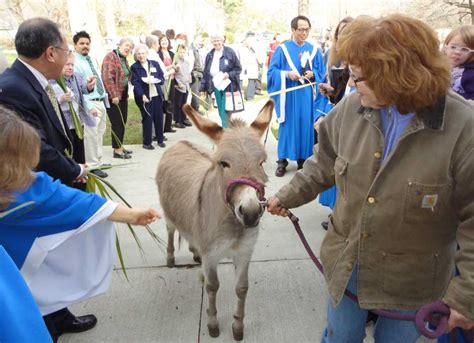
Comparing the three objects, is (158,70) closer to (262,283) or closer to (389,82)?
(262,283)

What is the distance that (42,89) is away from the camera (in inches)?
108

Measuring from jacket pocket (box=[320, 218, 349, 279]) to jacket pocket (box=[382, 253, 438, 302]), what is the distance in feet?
0.69

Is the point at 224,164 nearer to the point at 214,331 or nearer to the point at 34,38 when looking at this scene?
the point at 214,331

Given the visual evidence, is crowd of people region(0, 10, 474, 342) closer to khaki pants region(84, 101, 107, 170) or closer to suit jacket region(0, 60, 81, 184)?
suit jacket region(0, 60, 81, 184)

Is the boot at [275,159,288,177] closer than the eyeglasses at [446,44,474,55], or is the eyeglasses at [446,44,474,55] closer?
the eyeglasses at [446,44,474,55]

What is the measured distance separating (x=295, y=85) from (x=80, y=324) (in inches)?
192

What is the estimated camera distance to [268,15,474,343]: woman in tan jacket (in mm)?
1516

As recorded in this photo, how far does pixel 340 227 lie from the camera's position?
1907mm

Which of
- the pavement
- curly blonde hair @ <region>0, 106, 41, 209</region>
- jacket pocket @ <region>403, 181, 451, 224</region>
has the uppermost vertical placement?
curly blonde hair @ <region>0, 106, 41, 209</region>

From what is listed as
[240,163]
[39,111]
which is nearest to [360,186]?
[240,163]

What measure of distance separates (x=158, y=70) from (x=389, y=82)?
7.88 metres

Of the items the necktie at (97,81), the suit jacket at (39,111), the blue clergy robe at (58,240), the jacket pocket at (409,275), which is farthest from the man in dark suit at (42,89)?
the necktie at (97,81)

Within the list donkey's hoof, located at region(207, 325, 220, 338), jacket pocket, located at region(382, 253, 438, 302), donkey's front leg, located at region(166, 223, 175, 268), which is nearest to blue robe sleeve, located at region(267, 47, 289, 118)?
donkey's front leg, located at region(166, 223, 175, 268)

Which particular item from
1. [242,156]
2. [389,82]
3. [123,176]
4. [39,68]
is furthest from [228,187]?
[123,176]
